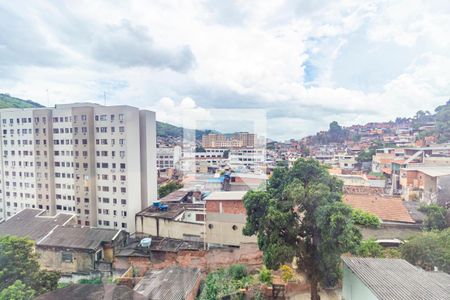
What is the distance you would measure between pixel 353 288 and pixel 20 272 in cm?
269

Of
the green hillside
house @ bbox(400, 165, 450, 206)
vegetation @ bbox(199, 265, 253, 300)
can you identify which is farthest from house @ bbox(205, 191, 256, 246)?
house @ bbox(400, 165, 450, 206)

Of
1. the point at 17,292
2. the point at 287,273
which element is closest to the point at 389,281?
the point at 287,273

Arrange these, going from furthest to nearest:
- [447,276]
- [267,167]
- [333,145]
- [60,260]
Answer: [60,260]
[333,145]
[267,167]
[447,276]

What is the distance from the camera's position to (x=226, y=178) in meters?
3.76

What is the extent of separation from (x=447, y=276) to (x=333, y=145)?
1.92 metres

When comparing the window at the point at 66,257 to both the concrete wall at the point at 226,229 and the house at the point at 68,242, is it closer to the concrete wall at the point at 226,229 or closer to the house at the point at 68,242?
the house at the point at 68,242

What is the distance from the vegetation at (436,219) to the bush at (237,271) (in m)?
3.23

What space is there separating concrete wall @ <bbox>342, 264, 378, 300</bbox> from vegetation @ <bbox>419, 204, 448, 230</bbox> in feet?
9.43

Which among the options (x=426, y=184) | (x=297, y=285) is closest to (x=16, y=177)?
(x=297, y=285)

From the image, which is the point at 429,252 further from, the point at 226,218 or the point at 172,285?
the point at 226,218

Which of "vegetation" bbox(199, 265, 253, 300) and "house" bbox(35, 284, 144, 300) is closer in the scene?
"house" bbox(35, 284, 144, 300)

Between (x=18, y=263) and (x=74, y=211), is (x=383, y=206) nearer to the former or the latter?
(x=18, y=263)

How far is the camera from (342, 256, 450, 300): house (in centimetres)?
143

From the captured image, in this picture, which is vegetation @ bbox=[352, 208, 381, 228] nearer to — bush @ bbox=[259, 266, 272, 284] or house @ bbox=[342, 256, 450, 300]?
bush @ bbox=[259, 266, 272, 284]
